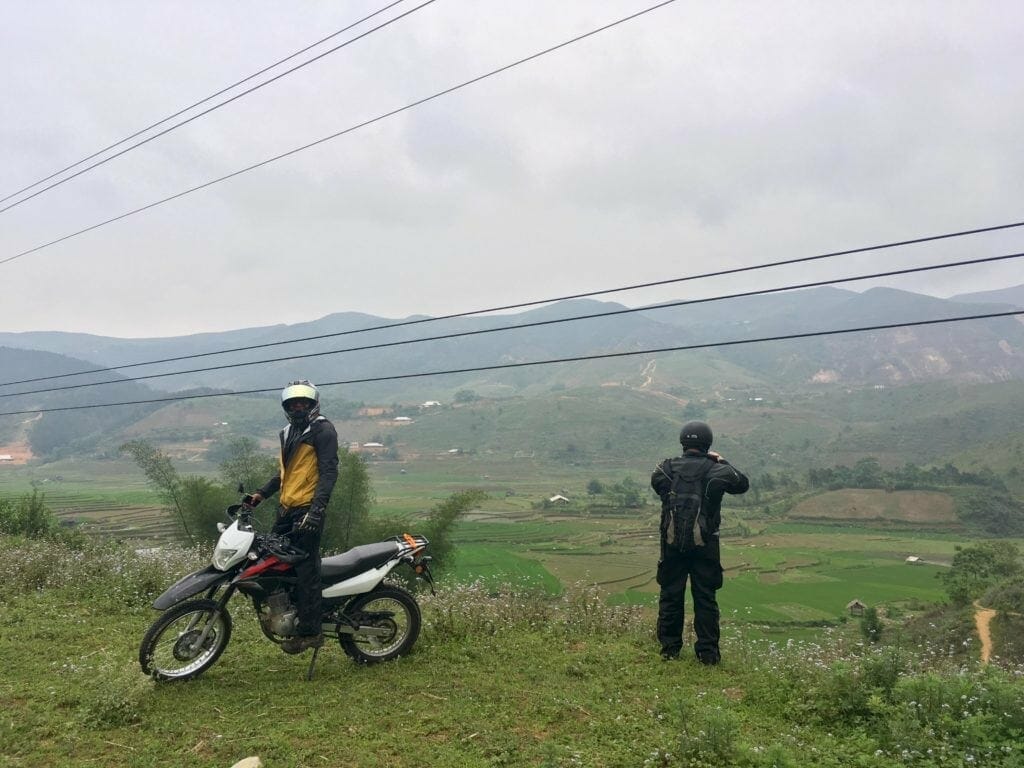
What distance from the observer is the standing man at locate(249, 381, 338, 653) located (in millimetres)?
5711

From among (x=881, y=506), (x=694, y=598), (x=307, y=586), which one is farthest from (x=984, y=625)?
(x=881, y=506)

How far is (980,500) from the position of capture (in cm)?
9150

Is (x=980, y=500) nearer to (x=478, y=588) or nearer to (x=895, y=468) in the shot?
(x=895, y=468)

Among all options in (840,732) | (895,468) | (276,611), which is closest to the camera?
(840,732)

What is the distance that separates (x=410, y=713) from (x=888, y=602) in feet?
169

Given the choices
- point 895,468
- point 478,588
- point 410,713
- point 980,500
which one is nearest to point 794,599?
point 478,588

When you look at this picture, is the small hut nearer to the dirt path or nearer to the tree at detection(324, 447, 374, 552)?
the dirt path

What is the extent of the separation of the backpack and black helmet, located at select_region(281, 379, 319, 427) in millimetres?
3712

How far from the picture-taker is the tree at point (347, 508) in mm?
34531

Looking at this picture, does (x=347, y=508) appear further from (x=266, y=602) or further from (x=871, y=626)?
(x=266, y=602)

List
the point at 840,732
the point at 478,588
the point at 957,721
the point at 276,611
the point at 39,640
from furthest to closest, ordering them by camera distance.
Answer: the point at 478,588 < the point at 39,640 < the point at 276,611 < the point at 840,732 < the point at 957,721

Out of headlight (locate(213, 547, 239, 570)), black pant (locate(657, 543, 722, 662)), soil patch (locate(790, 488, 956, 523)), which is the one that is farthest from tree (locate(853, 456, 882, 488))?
headlight (locate(213, 547, 239, 570))

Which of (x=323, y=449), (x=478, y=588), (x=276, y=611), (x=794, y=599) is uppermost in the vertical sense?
(x=323, y=449)

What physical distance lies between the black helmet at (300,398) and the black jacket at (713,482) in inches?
137
